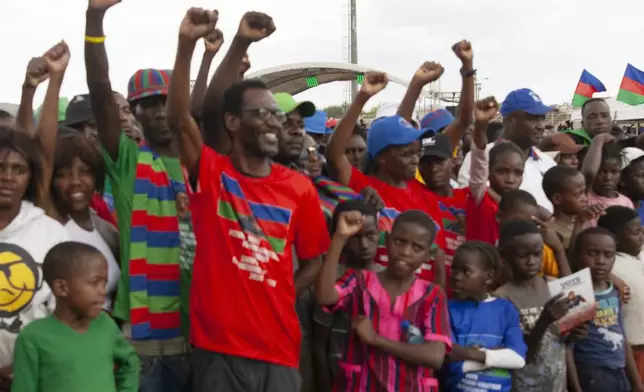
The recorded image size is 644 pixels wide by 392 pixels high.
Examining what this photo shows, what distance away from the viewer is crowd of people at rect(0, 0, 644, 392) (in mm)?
3078

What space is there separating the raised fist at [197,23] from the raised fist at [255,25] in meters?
0.29

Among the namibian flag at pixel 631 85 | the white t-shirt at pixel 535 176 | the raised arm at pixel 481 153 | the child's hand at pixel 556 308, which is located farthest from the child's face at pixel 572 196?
the namibian flag at pixel 631 85

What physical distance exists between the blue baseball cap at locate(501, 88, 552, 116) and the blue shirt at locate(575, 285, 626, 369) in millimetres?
1371

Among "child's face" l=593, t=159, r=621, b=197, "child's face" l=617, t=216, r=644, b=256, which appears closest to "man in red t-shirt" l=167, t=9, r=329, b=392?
"child's face" l=617, t=216, r=644, b=256

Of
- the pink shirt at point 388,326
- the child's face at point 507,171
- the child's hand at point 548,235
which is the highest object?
the child's face at point 507,171

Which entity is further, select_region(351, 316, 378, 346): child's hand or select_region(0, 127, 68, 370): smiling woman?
select_region(351, 316, 378, 346): child's hand

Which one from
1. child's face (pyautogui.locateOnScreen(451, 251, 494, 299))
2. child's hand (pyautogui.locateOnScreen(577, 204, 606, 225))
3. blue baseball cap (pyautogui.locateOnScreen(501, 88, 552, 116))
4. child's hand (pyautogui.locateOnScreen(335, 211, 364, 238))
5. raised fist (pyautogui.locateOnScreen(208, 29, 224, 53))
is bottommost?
child's face (pyautogui.locateOnScreen(451, 251, 494, 299))

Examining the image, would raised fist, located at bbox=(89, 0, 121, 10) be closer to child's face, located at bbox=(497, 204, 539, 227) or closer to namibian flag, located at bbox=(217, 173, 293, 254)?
namibian flag, located at bbox=(217, 173, 293, 254)

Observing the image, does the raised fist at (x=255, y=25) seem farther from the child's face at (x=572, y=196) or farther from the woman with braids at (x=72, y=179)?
the child's face at (x=572, y=196)

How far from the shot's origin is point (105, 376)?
9.57 feet

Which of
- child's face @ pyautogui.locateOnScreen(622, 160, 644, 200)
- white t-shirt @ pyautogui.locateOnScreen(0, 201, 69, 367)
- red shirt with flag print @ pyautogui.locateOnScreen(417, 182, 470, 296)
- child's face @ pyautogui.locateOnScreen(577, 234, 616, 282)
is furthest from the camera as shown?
child's face @ pyautogui.locateOnScreen(622, 160, 644, 200)

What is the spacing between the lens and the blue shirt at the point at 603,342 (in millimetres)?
4719

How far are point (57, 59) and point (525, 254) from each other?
2.58m

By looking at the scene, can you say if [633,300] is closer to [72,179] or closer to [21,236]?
[72,179]
